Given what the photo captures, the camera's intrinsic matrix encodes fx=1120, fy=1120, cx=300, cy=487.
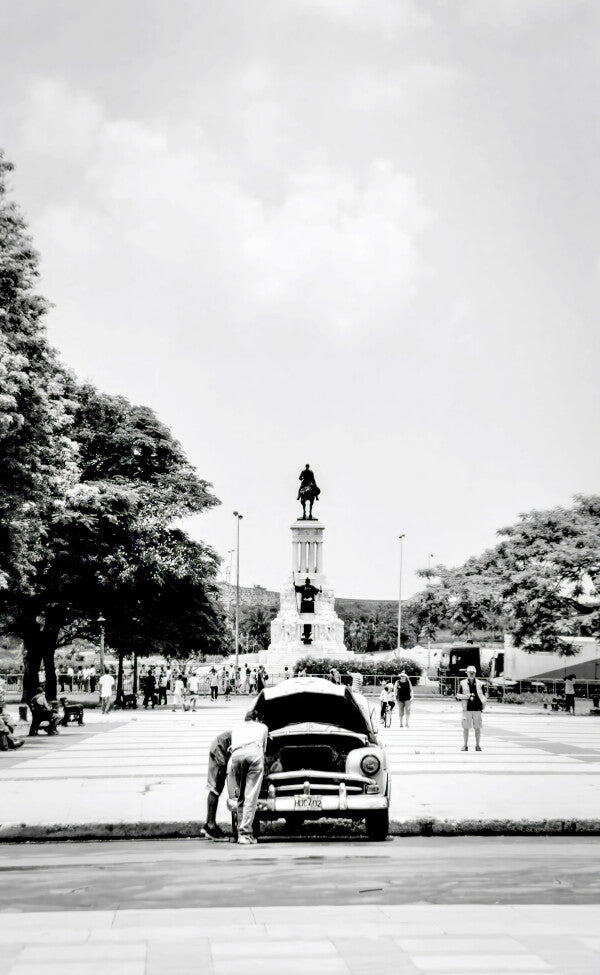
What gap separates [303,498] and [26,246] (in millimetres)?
69565

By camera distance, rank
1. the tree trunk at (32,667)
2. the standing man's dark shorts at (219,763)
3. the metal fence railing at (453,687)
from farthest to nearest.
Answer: the metal fence railing at (453,687) → the tree trunk at (32,667) → the standing man's dark shorts at (219,763)

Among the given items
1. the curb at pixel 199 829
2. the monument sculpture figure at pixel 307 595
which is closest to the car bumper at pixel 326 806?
the curb at pixel 199 829

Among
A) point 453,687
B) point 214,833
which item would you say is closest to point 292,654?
point 453,687

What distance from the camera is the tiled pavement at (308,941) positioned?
630cm

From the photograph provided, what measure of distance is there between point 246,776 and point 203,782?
16.9 feet

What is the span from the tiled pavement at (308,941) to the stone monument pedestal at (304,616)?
78.7 metres

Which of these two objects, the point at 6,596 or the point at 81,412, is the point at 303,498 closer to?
the point at 81,412

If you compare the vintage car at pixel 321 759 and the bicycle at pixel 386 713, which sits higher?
the vintage car at pixel 321 759

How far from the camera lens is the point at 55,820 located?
12.4 m

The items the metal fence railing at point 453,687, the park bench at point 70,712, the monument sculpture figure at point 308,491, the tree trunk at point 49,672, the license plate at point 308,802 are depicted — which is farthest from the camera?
the monument sculpture figure at point 308,491

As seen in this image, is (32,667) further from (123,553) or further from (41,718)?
(41,718)

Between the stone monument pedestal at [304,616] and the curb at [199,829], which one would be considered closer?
the curb at [199,829]

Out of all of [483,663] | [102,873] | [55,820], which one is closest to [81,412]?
[55,820]

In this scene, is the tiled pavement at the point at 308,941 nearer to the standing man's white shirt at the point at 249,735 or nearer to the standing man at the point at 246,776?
the standing man at the point at 246,776
